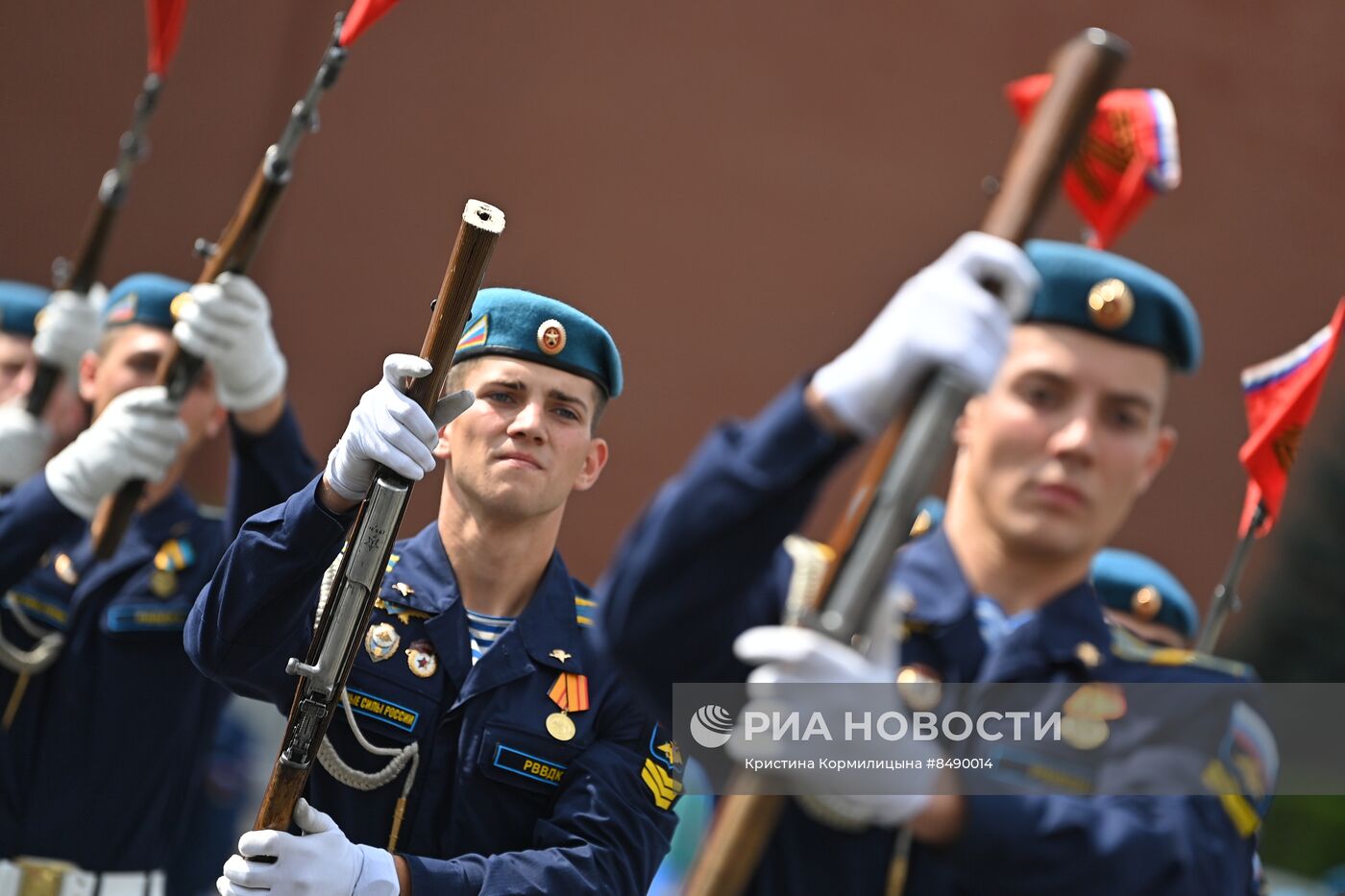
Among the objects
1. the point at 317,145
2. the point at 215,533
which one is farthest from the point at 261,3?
the point at 215,533

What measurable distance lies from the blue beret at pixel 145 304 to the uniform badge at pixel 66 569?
668 mm

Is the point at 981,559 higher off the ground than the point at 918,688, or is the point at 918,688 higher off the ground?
the point at 981,559

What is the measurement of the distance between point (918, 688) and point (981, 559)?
26cm

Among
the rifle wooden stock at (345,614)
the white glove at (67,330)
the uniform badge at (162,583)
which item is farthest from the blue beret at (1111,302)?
the white glove at (67,330)

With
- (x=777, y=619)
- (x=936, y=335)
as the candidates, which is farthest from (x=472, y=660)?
(x=936, y=335)

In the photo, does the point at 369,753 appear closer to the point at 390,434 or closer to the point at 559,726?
the point at 559,726

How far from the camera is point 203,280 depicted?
164 inches

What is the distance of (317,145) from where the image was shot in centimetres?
747

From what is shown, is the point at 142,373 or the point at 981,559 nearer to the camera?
the point at 981,559

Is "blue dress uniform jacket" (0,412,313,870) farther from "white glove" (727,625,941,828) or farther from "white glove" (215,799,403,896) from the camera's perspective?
"white glove" (727,625,941,828)

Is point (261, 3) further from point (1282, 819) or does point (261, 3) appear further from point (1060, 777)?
point (1282, 819)

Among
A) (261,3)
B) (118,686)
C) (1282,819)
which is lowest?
(118,686)

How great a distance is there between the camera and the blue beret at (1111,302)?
2.42 m

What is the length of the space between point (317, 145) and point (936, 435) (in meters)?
5.97
